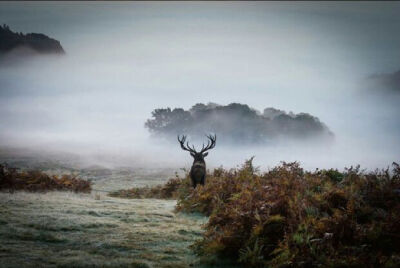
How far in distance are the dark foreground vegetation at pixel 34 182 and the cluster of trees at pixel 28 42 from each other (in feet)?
362

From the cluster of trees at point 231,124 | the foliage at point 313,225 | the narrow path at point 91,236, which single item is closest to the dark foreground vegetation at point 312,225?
the foliage at point 313,225

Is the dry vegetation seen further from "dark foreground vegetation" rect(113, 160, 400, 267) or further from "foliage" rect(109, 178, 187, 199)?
"foliage" rect(109, 178, 187, 199)

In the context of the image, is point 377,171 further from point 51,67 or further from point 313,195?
point 51,67

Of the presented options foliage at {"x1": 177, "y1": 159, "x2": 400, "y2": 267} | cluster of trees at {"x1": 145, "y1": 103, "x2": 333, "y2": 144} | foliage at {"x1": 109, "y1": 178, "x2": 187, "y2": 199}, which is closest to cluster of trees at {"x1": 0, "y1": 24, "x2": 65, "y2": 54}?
cluster of trees at {"x1": 145, "y1": 103, "x2": 333, "y2": 144}

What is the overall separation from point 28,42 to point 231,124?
86554mm

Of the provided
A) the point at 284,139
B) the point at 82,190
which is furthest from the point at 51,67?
the point at 82,190

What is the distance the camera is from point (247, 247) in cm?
598

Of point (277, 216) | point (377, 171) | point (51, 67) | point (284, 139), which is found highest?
point (51, 67)

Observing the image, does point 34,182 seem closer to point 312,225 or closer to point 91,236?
point 91,236

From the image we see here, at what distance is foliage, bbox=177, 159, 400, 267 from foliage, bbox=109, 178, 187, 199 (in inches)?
436

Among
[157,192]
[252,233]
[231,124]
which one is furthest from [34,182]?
[231,124]

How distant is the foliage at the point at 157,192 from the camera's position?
61.7ft

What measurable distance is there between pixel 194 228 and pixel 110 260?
336 centimetres

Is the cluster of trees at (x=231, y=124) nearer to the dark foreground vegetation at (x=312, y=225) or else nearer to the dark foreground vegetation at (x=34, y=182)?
the dark foreground vegetation at (x=34, y=182)
